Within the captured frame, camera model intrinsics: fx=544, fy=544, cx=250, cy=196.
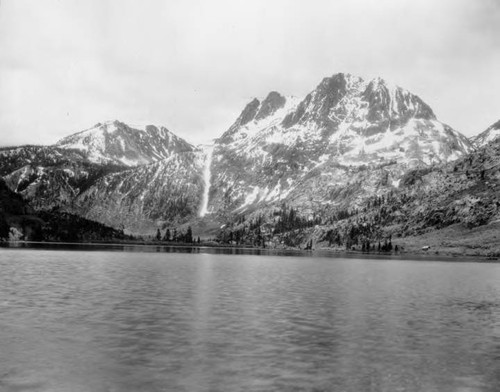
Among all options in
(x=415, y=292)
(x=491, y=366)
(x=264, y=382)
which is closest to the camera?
(x=264, y=382)

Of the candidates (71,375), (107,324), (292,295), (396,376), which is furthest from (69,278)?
(396,376)

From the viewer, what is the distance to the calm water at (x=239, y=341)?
3362 centimetres

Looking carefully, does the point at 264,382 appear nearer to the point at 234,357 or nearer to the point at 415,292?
the point at 234,357

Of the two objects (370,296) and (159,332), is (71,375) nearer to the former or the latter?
(159,332)

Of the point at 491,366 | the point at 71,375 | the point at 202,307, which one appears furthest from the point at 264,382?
the point at 202,307

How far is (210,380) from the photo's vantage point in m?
33.5

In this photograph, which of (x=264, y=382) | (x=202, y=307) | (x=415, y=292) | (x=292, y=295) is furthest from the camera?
(x=415, y=292)

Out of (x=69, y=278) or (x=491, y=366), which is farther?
(x=69, y=278)

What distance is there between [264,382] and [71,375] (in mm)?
11935

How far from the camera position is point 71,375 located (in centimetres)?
3366

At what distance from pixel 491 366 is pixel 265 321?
23.7 meters

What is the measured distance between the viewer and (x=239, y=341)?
46.1m

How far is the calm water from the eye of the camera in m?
33.6

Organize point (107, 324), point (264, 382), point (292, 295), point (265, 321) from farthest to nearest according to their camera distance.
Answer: point (292, 295) < point (265, 321) < point (107, 324) < point (264, 382)
